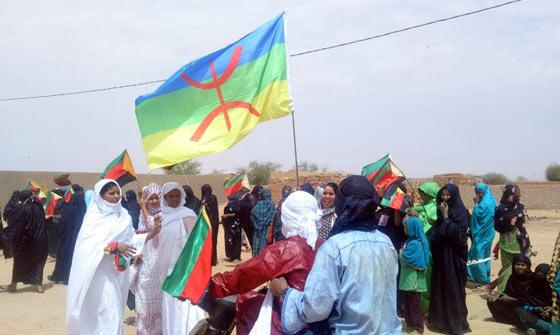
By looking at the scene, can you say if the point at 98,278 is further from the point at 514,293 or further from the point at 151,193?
the point at 514,293

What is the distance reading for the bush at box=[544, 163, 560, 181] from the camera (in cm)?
4875

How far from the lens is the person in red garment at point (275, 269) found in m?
3.06

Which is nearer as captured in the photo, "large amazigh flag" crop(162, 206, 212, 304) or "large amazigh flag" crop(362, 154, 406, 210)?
"large amazigh flag" crop(162, 206, 212, 304)

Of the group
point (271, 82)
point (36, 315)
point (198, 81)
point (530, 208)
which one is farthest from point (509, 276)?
point (530, 208)

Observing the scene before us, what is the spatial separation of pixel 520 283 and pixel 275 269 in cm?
435

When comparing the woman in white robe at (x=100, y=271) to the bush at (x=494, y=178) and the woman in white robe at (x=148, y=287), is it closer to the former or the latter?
the woman in white robe at (x=148, y=287)

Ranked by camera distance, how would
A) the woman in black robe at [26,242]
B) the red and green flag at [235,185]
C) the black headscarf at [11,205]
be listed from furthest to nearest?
the red and green flag at [235,185] → the black headscarf at [11,205] → the woman in black robe at [26,242]

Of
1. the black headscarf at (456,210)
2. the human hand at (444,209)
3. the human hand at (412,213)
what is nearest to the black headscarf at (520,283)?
the black headscarf at (456,210)

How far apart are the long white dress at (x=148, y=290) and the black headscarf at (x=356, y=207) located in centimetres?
273

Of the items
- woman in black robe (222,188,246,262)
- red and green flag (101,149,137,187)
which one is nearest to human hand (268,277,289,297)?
red and green flag (101,149,137,187)

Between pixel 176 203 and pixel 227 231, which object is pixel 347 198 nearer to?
pixel 176 203

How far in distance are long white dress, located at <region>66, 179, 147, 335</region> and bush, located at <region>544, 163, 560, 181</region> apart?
49776 mm

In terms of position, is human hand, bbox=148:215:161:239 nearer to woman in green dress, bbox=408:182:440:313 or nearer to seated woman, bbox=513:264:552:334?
woman in green dress, bbox=408:182:440:313

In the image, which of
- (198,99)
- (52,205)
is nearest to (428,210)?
(198,99)
